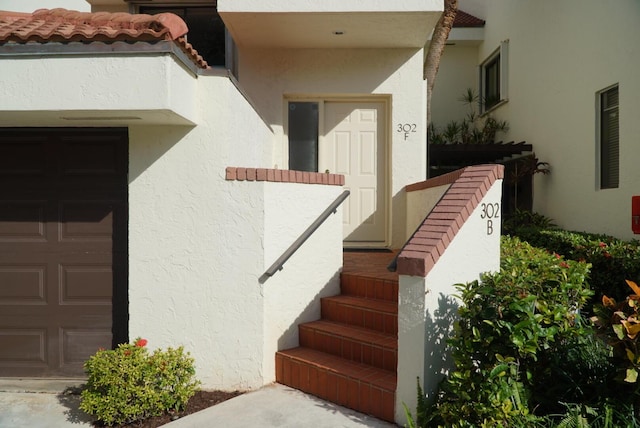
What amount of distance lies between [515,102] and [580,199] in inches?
158

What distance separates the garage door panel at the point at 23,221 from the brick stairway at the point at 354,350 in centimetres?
322

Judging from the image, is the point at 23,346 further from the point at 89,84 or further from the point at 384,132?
the point at 384,132

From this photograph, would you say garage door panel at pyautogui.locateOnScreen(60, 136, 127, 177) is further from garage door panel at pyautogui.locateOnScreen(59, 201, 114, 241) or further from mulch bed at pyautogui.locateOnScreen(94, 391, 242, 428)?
mulch bed at pyautogui.locateOnScreen(94, 391, 242, 428)

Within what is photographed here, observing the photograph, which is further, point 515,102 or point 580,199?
point 515,102

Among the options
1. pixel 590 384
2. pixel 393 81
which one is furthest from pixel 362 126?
pixel 590 384

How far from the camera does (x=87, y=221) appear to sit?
219 inches

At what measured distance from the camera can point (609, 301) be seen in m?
3.56

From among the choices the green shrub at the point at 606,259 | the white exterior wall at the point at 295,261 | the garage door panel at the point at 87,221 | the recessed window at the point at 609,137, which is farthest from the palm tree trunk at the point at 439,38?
the garage door panel at the point at 87,221

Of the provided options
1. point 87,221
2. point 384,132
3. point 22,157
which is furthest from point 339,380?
point 384,132

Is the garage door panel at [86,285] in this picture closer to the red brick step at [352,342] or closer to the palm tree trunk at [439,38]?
the red brick step at [352,342]

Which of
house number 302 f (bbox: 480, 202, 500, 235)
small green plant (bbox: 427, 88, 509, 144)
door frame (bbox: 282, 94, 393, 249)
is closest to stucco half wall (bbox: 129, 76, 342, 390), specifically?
house number 302 f (bbox: 480, 202, 500, 235)

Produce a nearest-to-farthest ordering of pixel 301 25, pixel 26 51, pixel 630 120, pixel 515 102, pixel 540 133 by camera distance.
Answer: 1. pixel 26 51
2. pixel 301 25
3. pixel 630 120
4. pixel 540 133
5. pixel 515 102

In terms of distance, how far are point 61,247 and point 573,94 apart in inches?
378

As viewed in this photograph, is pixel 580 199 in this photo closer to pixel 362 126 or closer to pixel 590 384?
pixel 362 126
